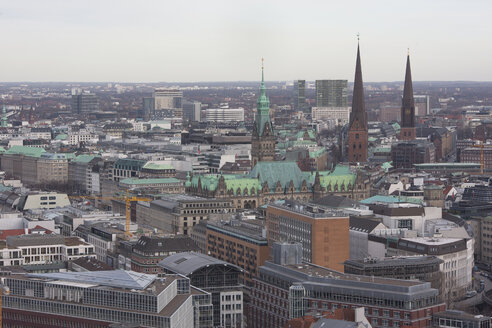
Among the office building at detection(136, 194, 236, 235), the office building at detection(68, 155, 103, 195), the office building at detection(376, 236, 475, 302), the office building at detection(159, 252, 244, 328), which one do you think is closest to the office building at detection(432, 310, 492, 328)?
the office building at detection(159, 252, 244, 328)

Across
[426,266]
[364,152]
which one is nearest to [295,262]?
[426,266]

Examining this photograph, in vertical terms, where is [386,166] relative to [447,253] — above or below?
below

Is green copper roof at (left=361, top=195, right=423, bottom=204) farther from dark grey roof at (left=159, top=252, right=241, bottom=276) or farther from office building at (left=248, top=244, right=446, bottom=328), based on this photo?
office building at (left=248, top=244, right=446, bottom=328)

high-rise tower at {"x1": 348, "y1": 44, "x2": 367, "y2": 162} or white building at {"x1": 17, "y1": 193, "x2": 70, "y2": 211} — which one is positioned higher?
high-rise tower at {"x1": 348, "y1": 44, "x2": 367, "y2": 162}

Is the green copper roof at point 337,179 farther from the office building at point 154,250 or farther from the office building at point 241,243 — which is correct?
the office building at point 154,250

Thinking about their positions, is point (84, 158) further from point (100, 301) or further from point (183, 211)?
point (100, 301)

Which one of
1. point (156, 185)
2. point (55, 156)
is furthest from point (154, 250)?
point (55, 156)

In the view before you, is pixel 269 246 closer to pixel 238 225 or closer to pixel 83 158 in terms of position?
pixel 238 225

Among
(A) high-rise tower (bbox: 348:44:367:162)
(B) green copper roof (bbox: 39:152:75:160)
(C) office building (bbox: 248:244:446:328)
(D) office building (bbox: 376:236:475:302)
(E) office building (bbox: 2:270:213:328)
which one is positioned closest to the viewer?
(E) office building (bbox: 2:270:213:328)
